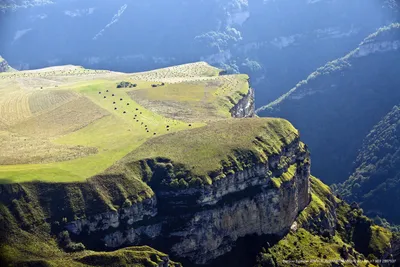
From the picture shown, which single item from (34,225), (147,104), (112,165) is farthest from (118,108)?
(34,225)

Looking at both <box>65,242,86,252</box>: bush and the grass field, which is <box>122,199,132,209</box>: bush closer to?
the grass field

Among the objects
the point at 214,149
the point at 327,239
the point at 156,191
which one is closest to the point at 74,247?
the point at 156,191

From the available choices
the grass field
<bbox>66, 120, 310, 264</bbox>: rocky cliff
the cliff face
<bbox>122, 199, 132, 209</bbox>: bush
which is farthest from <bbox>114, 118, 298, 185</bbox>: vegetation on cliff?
<bbox>122, 199, 132, 209</bbox>: bush

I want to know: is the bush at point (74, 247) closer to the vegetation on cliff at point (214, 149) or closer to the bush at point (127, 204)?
the bush at point (127, 204)

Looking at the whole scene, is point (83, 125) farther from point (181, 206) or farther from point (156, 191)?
point (181, 206)

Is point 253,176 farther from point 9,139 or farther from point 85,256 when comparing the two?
point 9,139
